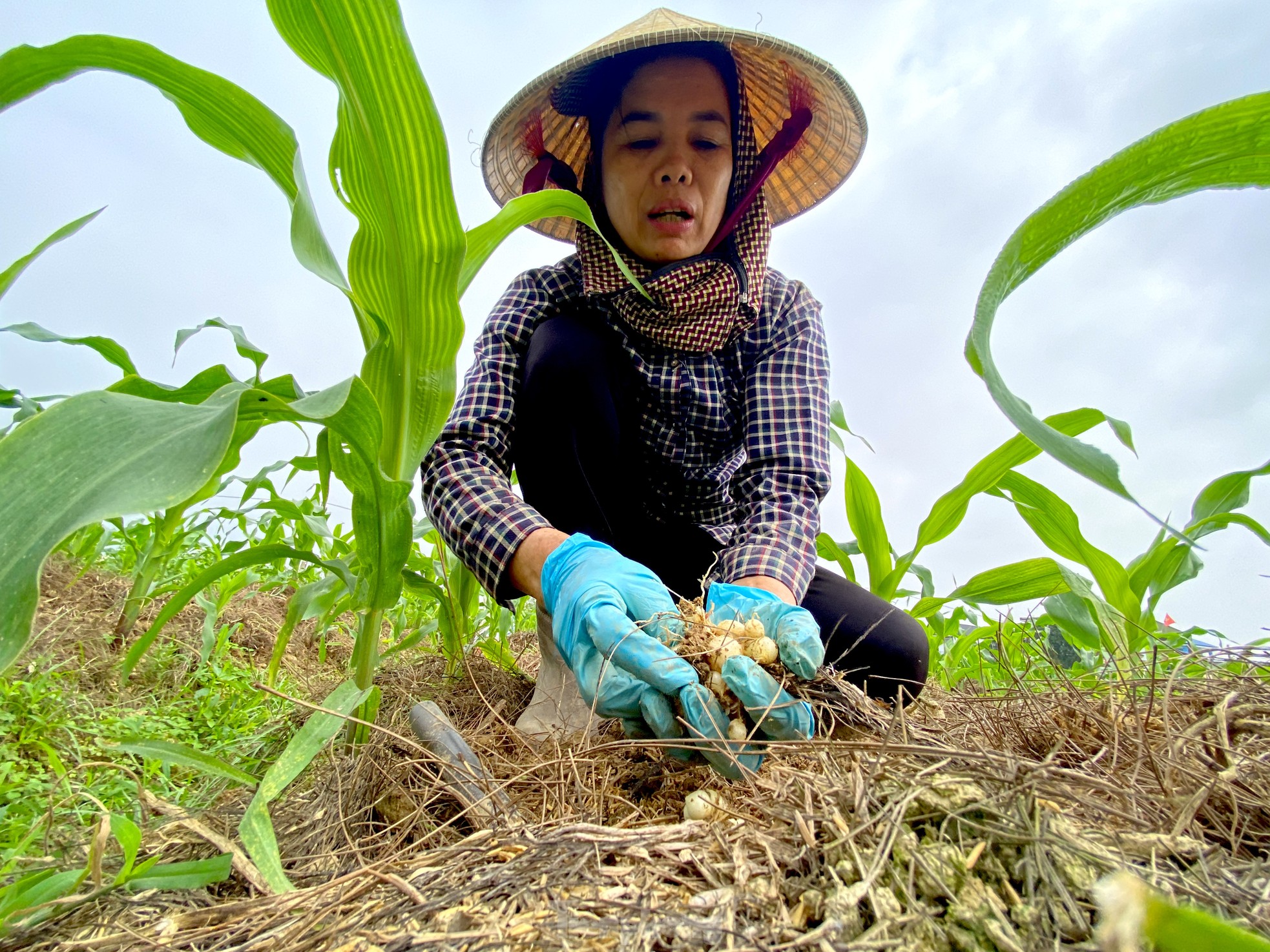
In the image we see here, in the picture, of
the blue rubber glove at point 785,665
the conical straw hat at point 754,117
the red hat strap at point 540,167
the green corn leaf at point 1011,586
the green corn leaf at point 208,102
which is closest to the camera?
the green corn leaf at point 208,102

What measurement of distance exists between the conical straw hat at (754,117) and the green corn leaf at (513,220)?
18.8 inches

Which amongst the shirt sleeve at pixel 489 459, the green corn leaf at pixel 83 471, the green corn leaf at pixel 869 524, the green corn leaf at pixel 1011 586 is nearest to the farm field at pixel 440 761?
the green corn leaf at pixel 83 471

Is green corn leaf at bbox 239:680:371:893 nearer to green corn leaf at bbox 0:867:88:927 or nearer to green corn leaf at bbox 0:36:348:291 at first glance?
green corn leaf at bbox 0:867:88:927

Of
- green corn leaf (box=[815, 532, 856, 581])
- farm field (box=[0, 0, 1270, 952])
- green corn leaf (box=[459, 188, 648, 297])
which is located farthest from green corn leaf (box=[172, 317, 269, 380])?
green corn leaf (box=[815, 532, 856, 581])

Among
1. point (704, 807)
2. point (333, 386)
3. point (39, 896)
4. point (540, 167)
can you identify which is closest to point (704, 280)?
point (540, 167)

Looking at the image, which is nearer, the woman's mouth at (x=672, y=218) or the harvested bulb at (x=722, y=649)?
the harvested bulb at (x=722, y=649)

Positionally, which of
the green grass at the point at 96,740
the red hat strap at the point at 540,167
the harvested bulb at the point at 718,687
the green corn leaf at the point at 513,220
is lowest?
the green grass at the point at 96,740

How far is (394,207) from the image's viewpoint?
2.46ft

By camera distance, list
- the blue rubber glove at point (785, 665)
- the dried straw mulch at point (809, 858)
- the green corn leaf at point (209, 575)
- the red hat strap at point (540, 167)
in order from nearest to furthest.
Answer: the dried straw mulch at point (809, 858)
the blue rubber glove at point (785, 665)
the green corn leaf at point (209, 575)
the red hat strap at point (540, 167)

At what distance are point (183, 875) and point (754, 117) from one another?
1567 mm

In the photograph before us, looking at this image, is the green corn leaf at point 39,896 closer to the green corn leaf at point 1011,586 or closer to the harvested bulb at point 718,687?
the harvested bulb at point 718,687

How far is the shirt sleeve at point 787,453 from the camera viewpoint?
121 cm

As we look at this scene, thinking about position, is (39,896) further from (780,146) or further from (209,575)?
(780,146)

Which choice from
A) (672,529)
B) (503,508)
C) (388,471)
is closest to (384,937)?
(388,471)
